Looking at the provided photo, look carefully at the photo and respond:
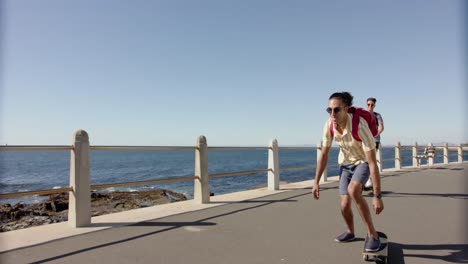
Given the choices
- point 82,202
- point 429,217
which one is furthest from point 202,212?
point 429,217

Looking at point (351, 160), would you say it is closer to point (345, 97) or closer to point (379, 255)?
point (345, 97)

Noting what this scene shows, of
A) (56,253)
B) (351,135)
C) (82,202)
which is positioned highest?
(351,135)

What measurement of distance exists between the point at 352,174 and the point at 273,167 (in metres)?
5.97

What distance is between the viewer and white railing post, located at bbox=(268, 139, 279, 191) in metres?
9.89

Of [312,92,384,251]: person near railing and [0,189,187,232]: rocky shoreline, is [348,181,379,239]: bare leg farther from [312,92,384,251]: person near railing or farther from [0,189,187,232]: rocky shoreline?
[0,189,187,232]: rocky shoreline

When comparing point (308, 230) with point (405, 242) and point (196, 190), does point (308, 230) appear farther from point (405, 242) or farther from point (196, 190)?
point (196, 190)

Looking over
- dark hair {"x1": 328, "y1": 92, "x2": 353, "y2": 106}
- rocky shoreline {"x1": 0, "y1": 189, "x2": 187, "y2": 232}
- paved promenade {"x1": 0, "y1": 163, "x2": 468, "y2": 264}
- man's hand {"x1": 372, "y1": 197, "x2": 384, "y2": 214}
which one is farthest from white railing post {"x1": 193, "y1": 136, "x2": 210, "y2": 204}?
rocky shoreline {"x1": 0, "y1": 189, "x2": 187, "y2": 232}

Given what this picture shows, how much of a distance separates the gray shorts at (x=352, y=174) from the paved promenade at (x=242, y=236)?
0.73m

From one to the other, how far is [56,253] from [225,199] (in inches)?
174

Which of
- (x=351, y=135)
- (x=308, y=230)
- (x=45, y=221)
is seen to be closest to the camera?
(x=351, y=135)

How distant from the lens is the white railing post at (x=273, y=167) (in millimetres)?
9891

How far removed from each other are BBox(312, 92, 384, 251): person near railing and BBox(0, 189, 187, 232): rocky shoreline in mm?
11443

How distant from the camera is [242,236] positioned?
4746 mm

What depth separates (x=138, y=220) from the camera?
19.0ft
